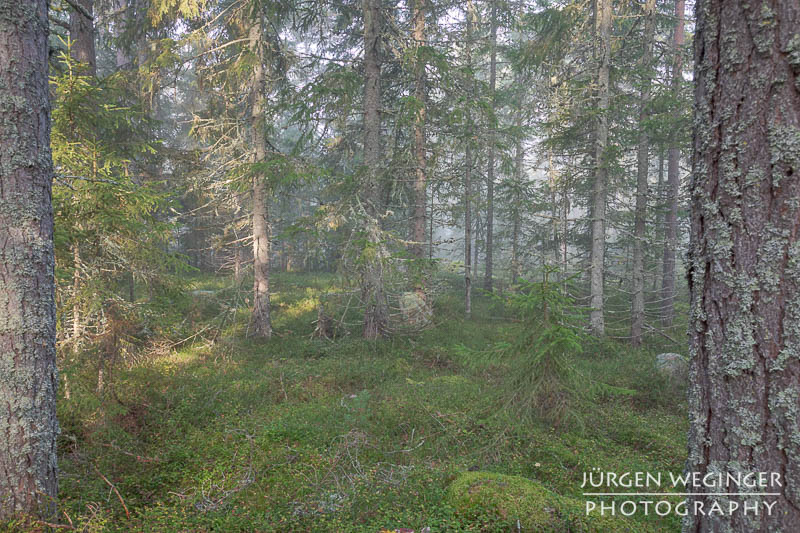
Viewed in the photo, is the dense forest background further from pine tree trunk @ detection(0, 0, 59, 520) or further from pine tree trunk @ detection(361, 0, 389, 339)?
pine tree trunk @ detection(0, 0, 59, 520)

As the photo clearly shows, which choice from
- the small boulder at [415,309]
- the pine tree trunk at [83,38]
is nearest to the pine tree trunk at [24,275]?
the pine tree trunk at [83,38]

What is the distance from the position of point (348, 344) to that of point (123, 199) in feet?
20.4

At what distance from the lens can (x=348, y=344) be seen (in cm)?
1102

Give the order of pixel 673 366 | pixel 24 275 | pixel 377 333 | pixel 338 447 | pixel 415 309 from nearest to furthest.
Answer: pixel 24 275 < pixel 338 447 < pixel 673 366 < pixel 377 333 < pixel 415 309

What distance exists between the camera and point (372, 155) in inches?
441

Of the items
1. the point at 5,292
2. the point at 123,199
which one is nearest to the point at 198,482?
the point at 5,292

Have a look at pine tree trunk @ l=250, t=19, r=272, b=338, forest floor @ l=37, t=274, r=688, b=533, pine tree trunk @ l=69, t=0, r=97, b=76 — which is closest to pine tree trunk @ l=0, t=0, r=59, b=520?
forest floor @ l=37, t=274, r=688, b=533

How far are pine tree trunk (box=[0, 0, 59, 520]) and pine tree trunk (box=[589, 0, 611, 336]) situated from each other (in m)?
10.9

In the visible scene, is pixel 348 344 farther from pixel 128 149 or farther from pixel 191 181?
pixel 128 149

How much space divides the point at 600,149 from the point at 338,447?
35.1ft

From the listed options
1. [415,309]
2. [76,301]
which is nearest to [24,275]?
[76,301]

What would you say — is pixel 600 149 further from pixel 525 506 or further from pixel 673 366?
pixel 525 506

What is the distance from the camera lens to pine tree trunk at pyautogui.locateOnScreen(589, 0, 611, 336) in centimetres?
1123

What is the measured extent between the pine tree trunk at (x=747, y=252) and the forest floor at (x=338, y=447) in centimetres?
202
